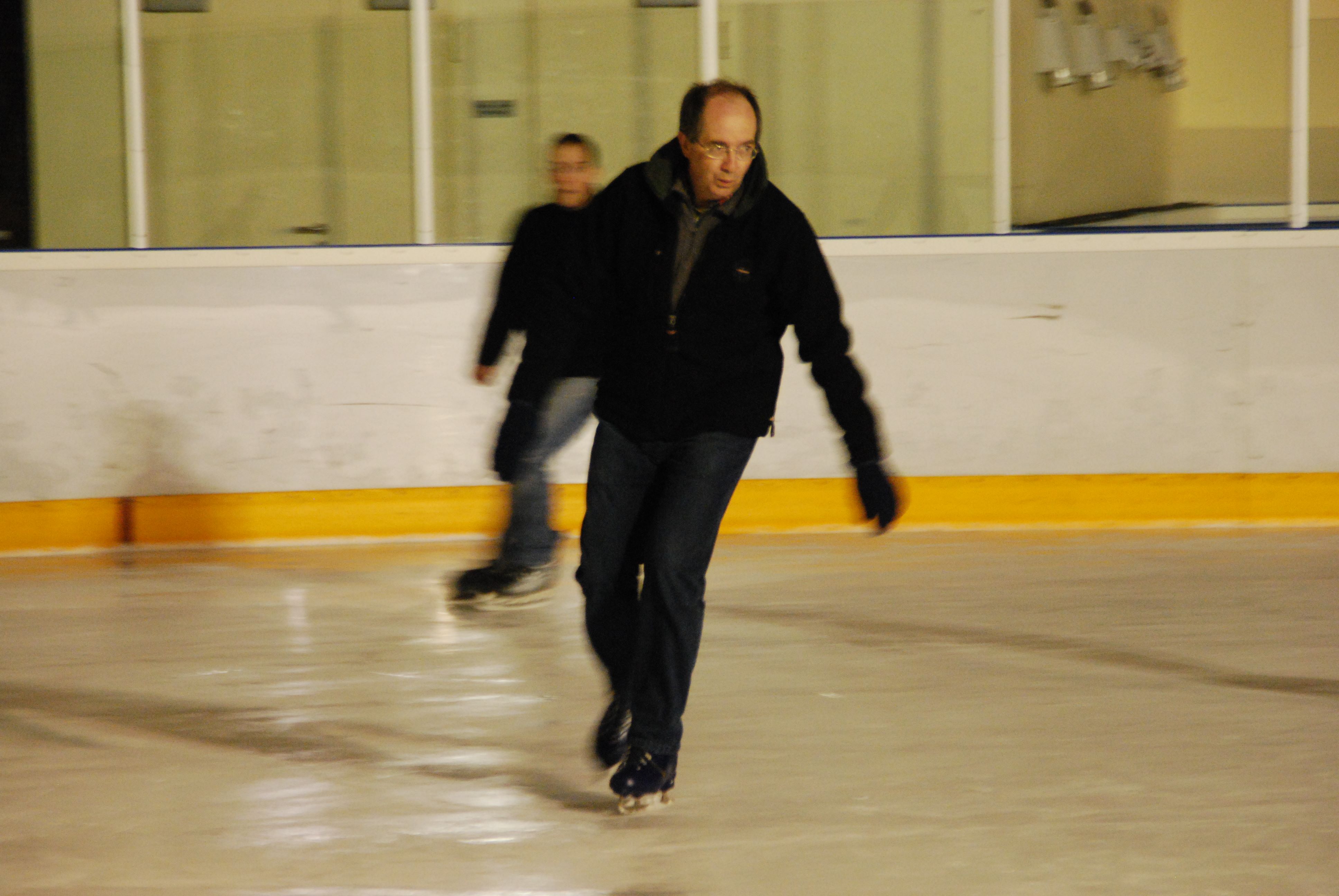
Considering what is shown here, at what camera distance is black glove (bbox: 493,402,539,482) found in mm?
4629

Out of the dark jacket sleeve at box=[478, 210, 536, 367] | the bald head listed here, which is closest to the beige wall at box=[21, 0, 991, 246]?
the dark jacket sleeve at box=[478, 210, 536, 367]

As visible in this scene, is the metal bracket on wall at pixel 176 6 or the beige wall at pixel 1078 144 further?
the beige wall at pixel 1078 144

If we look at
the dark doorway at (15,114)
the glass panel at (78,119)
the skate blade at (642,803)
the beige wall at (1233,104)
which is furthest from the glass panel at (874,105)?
the skate blade at (642,803)

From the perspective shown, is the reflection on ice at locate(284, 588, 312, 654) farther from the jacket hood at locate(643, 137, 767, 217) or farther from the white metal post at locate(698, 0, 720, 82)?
the white metal post at locate(698, 0, 720, 82)

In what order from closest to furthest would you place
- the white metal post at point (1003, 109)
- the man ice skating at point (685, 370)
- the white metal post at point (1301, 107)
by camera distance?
1. the man ice skating at point (685, 370)
2. the white metal post at point (1301, 107)
3. the white metal post at point (1003, 109)

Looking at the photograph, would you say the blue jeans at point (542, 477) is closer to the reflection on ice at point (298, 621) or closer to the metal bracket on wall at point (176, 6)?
the reflection on ice at point (298, 621)

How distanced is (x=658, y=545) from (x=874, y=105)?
4.71 metres

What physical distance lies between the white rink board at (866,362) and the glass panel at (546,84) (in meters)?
0.66

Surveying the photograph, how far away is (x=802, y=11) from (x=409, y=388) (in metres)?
2.60

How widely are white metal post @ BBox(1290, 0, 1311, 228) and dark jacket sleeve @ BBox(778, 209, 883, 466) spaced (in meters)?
4.74

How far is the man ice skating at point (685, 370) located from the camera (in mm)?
2873

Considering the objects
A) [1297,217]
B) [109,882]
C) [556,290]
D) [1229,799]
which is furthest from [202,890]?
[1297,217]

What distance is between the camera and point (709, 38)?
7.08 meters

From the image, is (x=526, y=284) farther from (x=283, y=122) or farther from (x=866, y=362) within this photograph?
(x=283, y=122)
